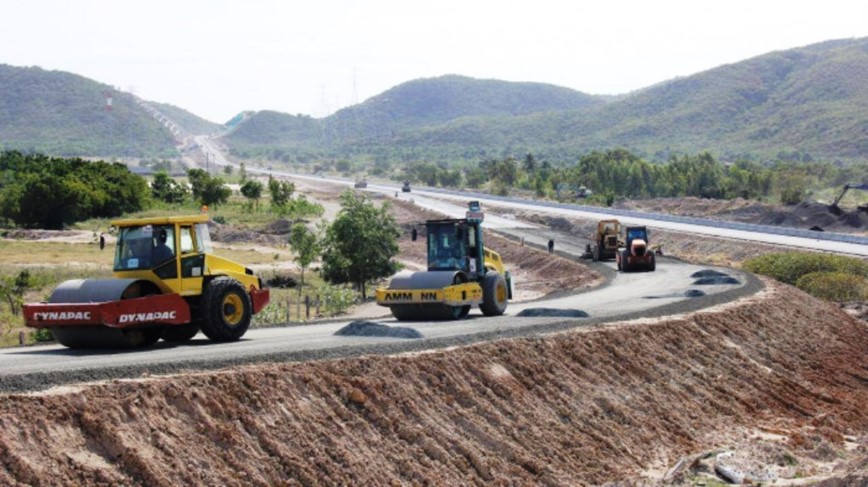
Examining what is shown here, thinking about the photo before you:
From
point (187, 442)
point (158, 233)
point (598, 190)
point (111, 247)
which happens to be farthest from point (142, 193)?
point (187, 442)

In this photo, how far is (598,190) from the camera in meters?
146

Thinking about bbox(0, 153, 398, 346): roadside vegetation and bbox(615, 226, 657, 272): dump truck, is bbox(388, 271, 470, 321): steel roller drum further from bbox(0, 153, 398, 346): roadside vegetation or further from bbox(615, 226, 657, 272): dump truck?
bbox(615, 226, 657, 272): dump truck

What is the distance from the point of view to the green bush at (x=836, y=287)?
4709cm

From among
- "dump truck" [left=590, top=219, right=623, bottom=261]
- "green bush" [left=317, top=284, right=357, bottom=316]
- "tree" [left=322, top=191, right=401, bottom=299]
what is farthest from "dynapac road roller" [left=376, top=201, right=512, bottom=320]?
"dump truck" [left=590, top=219, right=623, bottom=261]

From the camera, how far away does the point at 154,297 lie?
21.0 metres

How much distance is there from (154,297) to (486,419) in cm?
653

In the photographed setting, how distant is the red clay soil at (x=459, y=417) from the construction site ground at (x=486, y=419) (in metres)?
0.03

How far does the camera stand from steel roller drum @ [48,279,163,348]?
67.3 ft

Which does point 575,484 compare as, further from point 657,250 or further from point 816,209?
point 816,209

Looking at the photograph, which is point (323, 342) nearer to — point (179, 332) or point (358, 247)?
point (179, 332)

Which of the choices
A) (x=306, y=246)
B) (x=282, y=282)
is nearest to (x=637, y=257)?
(x=306, y=246)

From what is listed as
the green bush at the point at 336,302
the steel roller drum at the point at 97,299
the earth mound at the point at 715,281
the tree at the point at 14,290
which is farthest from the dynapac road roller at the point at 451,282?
the tree at the point at 14,290

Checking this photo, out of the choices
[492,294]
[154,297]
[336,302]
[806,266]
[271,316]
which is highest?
[154,297]

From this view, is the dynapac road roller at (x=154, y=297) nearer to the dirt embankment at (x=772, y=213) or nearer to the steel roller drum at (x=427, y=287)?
the steel roller drum at (x=427, y=287)
